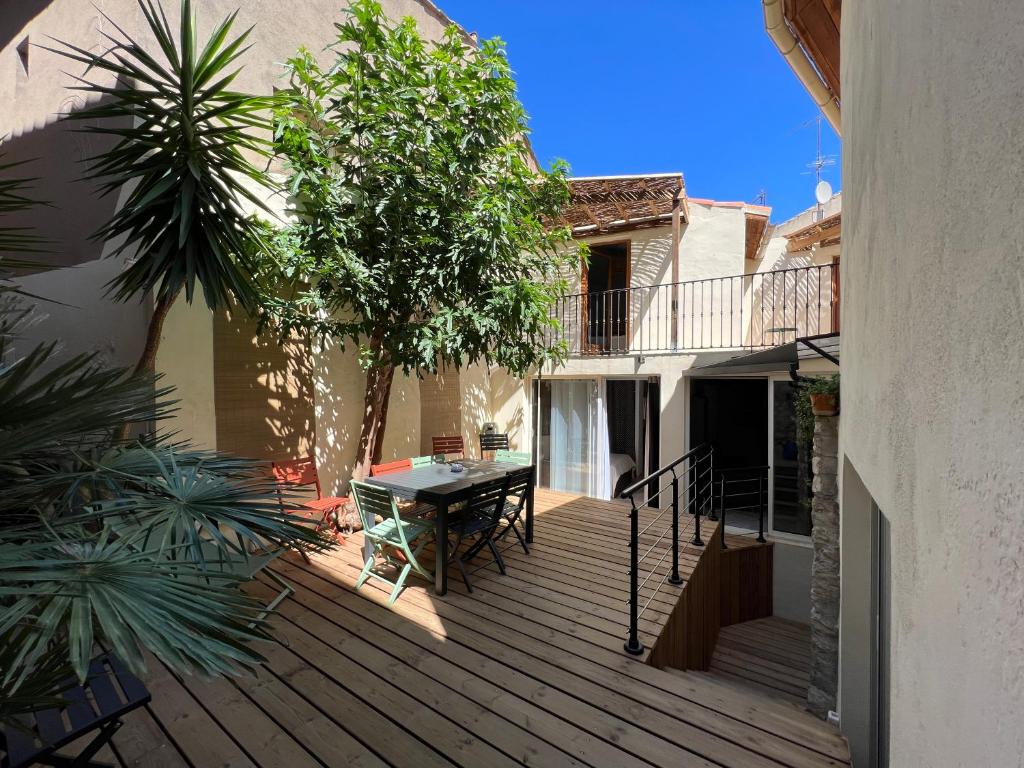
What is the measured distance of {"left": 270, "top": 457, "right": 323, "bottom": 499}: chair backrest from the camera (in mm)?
5287

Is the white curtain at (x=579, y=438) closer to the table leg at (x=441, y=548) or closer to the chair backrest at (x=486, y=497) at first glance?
the chair backrest at (x=486, y=497)

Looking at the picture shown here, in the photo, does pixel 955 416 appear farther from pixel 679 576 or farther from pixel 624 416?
pixel 624 416

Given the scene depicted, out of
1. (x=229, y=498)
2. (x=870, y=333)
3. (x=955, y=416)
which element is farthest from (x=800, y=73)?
(x=229, y=498)

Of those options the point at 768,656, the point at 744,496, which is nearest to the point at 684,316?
the point at 744,496

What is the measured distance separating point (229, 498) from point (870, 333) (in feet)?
8.95

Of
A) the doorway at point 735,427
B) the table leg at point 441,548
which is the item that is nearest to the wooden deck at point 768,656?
the doorway at point 735,427

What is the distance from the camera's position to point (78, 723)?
5.95 feet

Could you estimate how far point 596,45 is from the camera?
12586 millimetres

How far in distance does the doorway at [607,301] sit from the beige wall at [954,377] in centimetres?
707

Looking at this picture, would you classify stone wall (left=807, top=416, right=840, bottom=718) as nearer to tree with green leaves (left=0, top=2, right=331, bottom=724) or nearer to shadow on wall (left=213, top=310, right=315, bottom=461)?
tree with green leaves (left=0, top=2, right=331, bottom=724)

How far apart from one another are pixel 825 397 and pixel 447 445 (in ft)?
18.4

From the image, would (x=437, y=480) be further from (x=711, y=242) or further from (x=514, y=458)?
(x=711, y=242)

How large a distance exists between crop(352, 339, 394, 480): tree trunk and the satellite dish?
30.4ft

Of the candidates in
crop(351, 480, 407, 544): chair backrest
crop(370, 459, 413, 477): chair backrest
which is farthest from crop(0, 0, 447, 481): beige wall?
crop(351, 480, 407, 544): chair backrest
